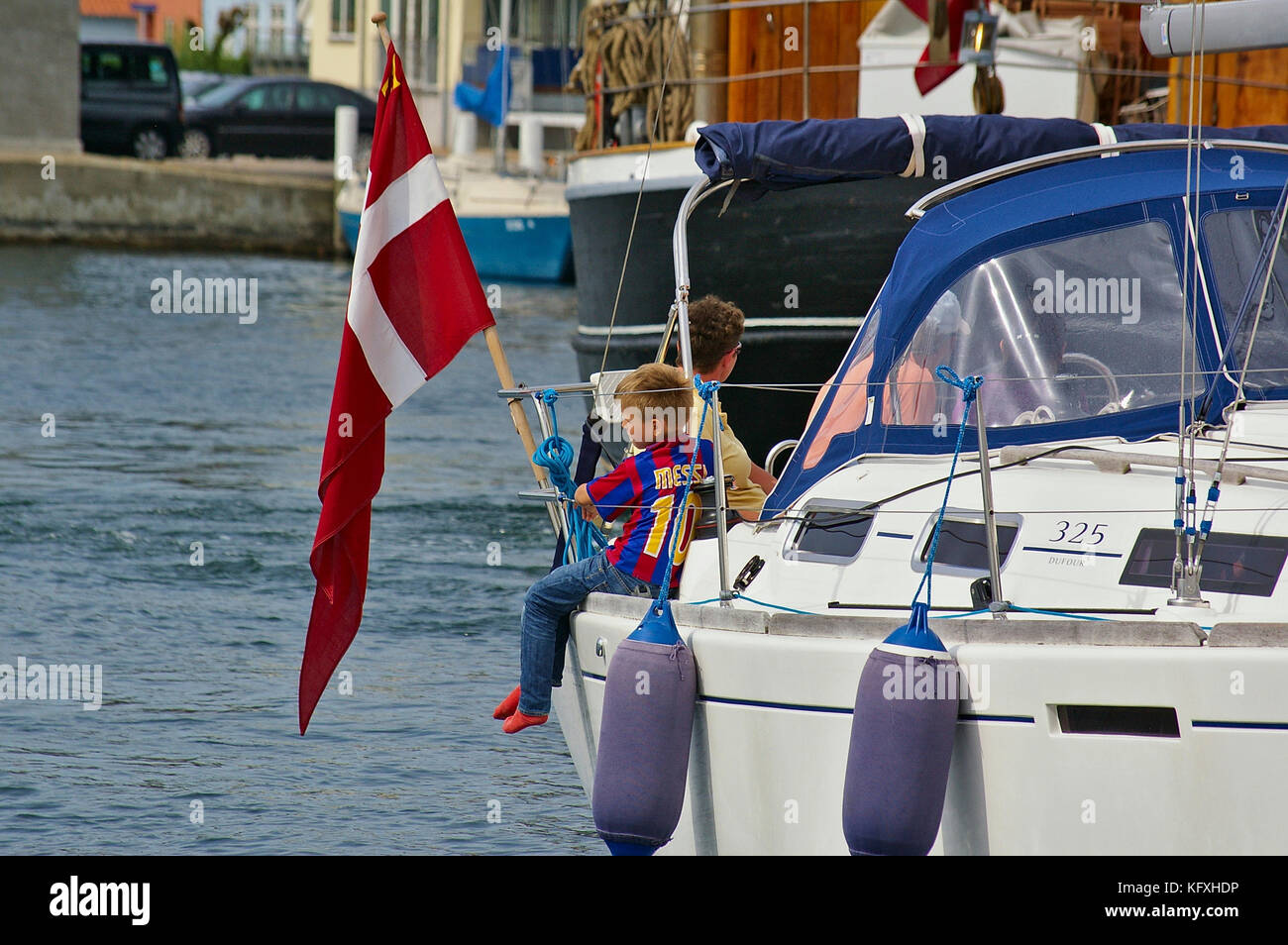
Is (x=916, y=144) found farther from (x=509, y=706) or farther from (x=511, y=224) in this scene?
(x=511, y=224)

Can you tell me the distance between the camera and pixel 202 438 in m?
13.7

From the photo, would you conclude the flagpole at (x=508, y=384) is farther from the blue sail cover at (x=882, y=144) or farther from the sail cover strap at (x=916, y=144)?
the sail cover strap at (x=916, y=144)

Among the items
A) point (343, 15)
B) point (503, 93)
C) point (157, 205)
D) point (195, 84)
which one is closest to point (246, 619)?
point (503, 93)

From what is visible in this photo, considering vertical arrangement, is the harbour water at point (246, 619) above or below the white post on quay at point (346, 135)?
below

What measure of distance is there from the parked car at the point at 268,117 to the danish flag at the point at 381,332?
2851 cm

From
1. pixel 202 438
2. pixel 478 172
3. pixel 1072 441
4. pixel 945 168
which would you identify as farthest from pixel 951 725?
pixel 478 172

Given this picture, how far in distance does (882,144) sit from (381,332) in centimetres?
215

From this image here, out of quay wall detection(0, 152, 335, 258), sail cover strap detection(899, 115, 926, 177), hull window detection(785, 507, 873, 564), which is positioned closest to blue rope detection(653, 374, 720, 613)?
hull window detection(785, 507, 873, 564)

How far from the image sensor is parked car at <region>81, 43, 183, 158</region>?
1280 inches

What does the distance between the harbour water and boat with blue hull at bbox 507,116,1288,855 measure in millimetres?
1078

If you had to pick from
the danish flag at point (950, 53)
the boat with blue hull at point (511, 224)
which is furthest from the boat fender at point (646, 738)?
the boat with blue hull at point (511, 224)

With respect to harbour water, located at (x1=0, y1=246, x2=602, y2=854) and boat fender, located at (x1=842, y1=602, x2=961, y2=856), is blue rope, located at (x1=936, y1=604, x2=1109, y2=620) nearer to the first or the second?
boat fender, located at (x1=842, y1=602, x2=961, y2=856)

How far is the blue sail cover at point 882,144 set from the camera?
21.7 ft
